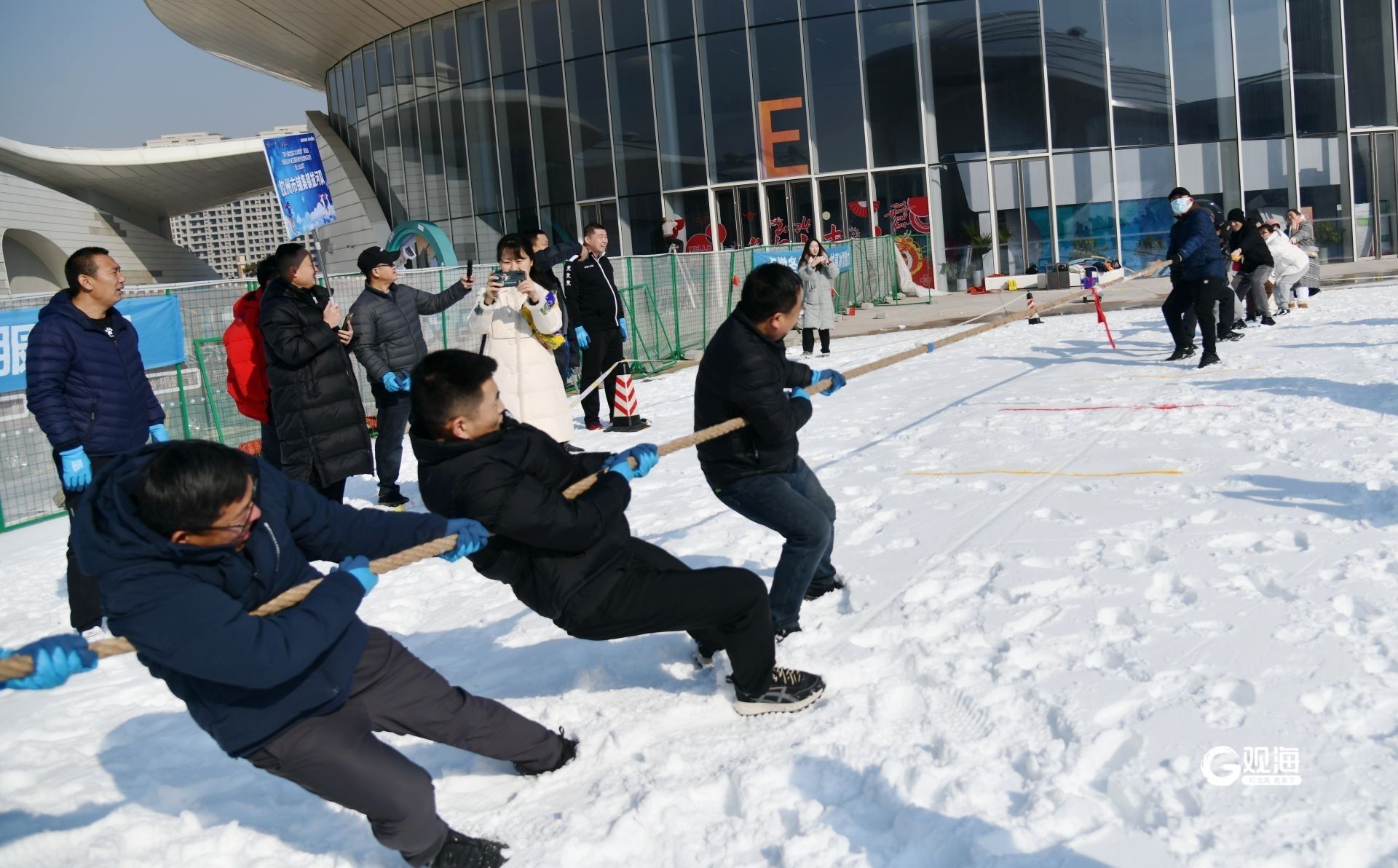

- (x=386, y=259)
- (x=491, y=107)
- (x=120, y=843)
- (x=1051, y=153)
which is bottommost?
(x=120, y=843)

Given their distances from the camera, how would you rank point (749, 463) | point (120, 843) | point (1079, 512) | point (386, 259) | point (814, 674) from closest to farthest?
point (120, 843), point (814, 674), point (749, 463), point (1079, 512), point (386, 259)

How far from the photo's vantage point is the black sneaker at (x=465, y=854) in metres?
3.01

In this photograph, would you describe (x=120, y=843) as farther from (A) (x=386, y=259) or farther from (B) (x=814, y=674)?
(A) (x=386, y=259)

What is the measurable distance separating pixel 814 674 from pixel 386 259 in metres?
4.64

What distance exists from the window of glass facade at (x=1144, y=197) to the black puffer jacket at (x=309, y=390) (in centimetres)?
2282

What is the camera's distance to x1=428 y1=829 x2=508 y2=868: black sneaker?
9.86ft

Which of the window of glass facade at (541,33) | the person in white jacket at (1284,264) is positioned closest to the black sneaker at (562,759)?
the person in white jacket at (1284,264)

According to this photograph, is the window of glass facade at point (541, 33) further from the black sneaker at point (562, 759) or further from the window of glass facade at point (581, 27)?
the black sneaker at point (562, 759)

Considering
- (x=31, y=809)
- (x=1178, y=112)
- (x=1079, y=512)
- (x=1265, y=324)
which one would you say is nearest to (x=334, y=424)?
(x=31, y=809)

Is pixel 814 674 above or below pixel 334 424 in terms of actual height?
below

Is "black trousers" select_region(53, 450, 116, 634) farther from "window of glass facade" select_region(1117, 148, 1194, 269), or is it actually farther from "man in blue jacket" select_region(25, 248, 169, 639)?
"window of glass facade" select_region(1117, 148, 1194, 269)

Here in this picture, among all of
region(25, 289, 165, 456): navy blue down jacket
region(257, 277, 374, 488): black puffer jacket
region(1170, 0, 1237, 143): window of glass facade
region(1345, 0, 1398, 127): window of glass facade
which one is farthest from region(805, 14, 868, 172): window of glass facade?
region(25, 289, 165, 456): navy blue down jacket

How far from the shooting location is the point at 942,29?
83.1 ft

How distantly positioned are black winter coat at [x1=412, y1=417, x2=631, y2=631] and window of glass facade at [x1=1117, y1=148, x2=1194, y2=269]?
24.5 meters
